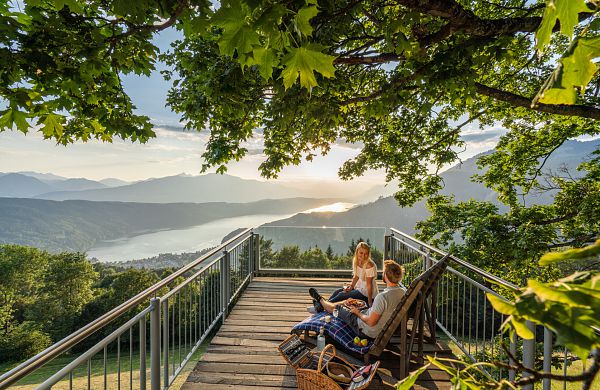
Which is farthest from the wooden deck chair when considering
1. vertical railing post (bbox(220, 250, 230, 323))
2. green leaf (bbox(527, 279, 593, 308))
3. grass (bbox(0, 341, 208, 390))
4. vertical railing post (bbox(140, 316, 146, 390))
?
grass (bbox(0, 341, 208, 390))

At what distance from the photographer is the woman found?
4.79 metres

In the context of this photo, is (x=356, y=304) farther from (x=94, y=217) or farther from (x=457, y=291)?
(x=94, y=217)

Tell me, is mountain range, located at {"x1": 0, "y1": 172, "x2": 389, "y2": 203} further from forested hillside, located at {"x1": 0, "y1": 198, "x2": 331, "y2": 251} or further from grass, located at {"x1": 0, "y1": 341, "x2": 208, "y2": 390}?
grass, located at {"x1": 0, "y1": 341, "x2": 208, "y2": 390}

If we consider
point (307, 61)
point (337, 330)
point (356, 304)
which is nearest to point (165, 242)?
point (356, 304)

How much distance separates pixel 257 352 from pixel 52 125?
4013 millimetres

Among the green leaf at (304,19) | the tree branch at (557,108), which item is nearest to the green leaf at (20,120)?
the green leaf at (304,19)

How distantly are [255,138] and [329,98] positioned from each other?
3536 mm

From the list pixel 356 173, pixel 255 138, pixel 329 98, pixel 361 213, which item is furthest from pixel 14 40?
pixel 361 213

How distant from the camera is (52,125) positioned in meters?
3.74

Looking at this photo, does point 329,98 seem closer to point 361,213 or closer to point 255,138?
point 255,138

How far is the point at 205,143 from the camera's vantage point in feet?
22.0

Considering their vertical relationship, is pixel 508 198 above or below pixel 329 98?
below

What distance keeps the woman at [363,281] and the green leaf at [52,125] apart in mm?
4717

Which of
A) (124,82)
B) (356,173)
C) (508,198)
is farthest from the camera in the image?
(356,173)
